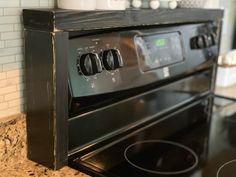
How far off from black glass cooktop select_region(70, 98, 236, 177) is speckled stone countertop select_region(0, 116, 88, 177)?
57 mm

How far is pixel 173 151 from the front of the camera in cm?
86

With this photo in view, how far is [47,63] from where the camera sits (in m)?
0.67

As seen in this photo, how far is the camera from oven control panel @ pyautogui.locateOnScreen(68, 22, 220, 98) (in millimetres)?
741

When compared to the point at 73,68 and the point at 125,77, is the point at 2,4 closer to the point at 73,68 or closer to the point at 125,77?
the point at 73,68

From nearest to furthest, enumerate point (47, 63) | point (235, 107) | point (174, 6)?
point (47, 63), point (174, 6), point (235, 107)

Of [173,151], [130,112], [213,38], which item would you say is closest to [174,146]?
[173,151]

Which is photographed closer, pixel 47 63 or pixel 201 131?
pixel 47 63

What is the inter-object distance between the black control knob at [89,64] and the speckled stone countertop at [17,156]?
0.55 ft

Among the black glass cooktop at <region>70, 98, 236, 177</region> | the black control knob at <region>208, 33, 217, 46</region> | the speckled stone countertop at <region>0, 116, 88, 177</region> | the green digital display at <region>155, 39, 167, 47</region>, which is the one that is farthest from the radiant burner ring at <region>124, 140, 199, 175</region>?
the black control knob at <region>208, 33, 217, 46</region>

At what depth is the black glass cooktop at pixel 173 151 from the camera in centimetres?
76

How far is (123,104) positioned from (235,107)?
53 cm

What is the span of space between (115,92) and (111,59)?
9 centimetres

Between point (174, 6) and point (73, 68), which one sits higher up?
point (174, 6)

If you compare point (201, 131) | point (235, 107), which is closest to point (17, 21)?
point (201, 131)
